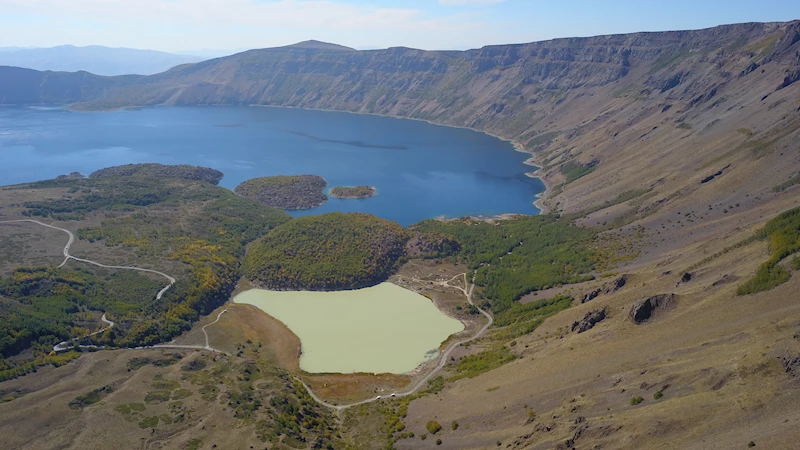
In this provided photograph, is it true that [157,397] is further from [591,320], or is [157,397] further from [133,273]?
[591,320]

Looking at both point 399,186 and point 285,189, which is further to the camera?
point 399,186

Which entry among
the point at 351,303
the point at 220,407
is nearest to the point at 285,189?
the point at 351,303

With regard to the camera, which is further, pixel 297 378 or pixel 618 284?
pixel 618 284

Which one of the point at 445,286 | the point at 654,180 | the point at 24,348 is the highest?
the point at 654,180

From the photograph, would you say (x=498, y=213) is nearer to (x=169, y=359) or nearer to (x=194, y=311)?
(x=194, y=311)

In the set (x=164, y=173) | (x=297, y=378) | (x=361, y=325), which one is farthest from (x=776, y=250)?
(x=164, y=173)

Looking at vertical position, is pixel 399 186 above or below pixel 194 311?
above

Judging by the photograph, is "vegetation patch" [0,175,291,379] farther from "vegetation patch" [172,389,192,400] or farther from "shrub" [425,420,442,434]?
"shrub" [425,420,442,434]

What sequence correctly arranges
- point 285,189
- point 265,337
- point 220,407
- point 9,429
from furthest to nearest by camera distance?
point 285,189
point 265,337
point 220,407
point 9,429
